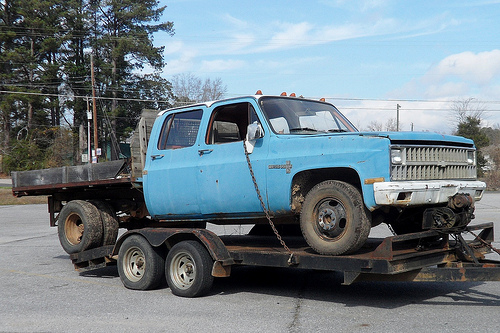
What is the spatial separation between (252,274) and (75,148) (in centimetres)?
4562

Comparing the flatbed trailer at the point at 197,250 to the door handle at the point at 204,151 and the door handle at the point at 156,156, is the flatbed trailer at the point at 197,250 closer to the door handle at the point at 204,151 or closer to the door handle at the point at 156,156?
the door handle at the point at 156,156

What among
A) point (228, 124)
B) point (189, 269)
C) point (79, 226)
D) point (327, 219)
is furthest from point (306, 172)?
point (79, 226)

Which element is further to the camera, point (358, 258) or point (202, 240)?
point (202, 240)

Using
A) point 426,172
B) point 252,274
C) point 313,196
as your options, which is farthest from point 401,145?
point 252,274

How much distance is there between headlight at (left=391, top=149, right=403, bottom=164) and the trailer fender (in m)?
2.44

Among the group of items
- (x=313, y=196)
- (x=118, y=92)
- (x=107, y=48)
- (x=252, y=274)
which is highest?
(x=107, y=48)

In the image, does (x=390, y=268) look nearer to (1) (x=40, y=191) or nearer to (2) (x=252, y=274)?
(2) (x=252, y=274)

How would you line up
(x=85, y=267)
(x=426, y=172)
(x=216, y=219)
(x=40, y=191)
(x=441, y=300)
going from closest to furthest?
(x=426, y=172) → (x=441, y=300) → (x=216, y=219) → (x=85, y=267) → (x=40, y=191)

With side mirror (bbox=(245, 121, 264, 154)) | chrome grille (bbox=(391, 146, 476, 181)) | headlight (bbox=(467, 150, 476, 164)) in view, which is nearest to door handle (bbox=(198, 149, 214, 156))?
side mirror (bbox=(245, 121, 264, 154))

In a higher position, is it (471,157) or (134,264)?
(471,157)

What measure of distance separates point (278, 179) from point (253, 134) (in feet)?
2.01

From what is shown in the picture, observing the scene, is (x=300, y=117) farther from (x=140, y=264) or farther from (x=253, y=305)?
(x=140, y=264)

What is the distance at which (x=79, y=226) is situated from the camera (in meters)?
9.34

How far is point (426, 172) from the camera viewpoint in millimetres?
6043
